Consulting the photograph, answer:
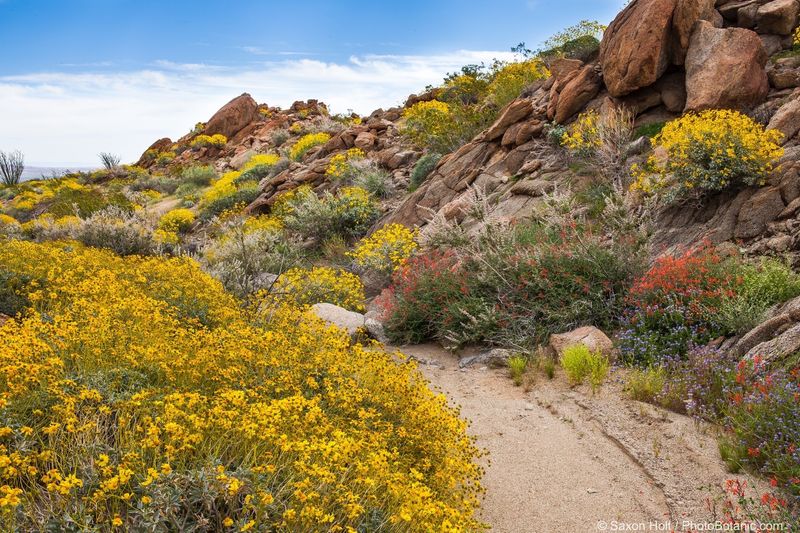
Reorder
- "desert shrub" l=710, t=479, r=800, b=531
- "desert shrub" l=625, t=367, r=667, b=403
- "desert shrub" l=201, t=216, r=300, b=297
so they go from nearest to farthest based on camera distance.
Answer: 1. "desert shrub" l=710, t=479, r=800, b=531
2. "desert shrub" l=625, t=367, r=667, b=403
3. "desert shrub" l=201, t=216, r=300, b=297

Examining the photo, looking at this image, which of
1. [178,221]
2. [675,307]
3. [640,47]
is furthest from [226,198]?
[675,307]

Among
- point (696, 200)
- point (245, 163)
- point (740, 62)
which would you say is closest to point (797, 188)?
point (696, 200)

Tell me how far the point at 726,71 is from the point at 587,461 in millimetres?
9096

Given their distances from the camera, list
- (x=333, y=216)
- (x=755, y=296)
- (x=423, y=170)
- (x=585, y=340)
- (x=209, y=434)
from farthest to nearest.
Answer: (x=423, y=170)
(x=333, y=216)
(x=585, y=340)
(x=755, y=296)
(x=209, y=434)

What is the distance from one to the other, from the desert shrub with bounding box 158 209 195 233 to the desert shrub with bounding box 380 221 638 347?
40.5 feet

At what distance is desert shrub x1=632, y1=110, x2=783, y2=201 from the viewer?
8.00m

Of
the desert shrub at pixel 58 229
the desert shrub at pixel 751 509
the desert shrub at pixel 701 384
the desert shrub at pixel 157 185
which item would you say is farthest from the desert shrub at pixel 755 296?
the desert shrub at pixel 157 185

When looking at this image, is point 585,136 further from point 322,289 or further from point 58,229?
point 58,229

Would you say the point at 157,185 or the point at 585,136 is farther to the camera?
the point at 157,185

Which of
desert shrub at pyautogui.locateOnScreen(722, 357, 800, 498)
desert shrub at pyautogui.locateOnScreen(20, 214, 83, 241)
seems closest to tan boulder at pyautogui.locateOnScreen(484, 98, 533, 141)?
desert shrub at pyautogui.locateOnScreen(722, 357, 800, 498)

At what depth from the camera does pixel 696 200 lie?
8.73 metres

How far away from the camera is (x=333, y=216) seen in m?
14.9

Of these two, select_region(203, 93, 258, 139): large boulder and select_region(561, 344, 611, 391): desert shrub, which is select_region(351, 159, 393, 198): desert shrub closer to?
select_region(561, 344, 611, 391): desert shrub

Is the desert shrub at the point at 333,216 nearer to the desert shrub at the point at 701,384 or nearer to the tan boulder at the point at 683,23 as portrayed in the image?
the tan boulder at the point at 683,23
